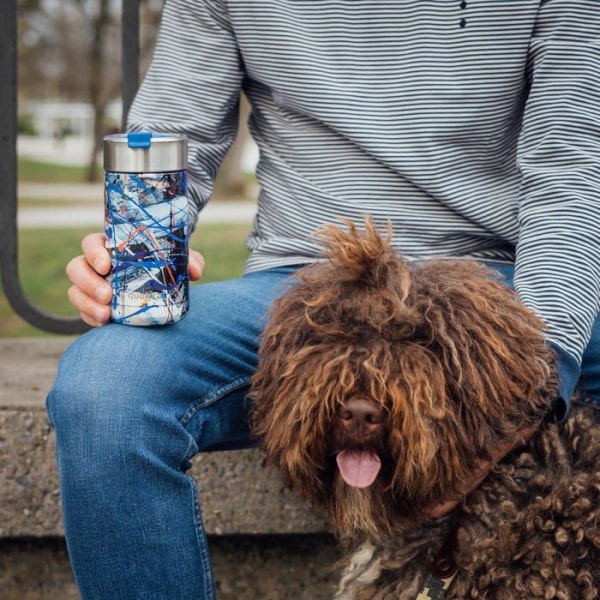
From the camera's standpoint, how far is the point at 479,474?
2.05m

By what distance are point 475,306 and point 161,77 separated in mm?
1240

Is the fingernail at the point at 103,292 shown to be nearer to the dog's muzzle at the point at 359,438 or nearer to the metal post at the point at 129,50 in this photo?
the dog's muzzle at the point at 359,438

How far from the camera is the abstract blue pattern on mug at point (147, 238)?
6.49 ft

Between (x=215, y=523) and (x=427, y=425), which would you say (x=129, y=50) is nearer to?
(x=215, y=523)

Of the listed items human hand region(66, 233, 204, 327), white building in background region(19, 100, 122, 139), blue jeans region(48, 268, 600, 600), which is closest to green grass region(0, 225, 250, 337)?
human hand region(66, 233, 204, 327)

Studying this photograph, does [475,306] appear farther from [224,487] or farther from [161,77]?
[161,77]

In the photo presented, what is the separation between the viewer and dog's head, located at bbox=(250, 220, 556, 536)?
1894mm

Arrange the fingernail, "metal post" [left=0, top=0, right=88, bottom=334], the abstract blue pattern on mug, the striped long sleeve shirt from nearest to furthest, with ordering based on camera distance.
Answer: the abstract blue pattern on mug → the fingernail → the striped long sleeve shirt → "metal post" [left=0, top=0, right=88, bottom=334]

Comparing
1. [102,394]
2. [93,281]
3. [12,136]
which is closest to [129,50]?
[12,136]

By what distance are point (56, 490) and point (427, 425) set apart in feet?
4.26

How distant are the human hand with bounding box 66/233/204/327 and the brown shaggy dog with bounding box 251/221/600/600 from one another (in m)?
0.37

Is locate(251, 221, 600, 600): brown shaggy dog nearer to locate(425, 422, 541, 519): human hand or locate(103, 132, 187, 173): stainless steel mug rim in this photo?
locate(425, 422, 541, 519): human hand

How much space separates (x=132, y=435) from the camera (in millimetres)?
1950

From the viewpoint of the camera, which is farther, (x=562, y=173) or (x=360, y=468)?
(x=562, y=173)
